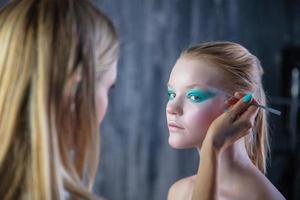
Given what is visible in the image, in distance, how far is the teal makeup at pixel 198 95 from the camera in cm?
87

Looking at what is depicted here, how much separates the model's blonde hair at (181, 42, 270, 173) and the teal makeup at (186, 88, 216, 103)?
3cm

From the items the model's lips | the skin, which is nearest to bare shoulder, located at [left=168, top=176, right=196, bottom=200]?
the skin

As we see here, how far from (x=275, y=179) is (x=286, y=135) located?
211mm

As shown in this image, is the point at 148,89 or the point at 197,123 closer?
the point at 197,123

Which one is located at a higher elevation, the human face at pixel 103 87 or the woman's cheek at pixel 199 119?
the human face at pixel 103 87

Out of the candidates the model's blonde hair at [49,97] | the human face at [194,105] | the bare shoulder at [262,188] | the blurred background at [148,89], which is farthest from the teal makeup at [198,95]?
the blurred background at [148,89]

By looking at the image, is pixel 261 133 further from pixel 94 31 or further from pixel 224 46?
pixel 94 31

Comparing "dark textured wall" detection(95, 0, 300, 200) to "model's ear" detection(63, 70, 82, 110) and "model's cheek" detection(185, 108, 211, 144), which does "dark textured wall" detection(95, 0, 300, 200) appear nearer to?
"model's cheek" detection(185, 108, 211, 144)

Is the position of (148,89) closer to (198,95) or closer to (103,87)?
(198,95)

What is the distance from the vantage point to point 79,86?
2.05 feet

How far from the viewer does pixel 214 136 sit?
32.0 inches

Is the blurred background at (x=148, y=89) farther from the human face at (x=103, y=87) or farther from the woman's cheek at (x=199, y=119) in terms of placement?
the human face at (x=103, y=87)

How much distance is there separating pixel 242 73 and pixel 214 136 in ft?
0.47

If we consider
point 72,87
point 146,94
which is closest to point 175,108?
point 72,87
